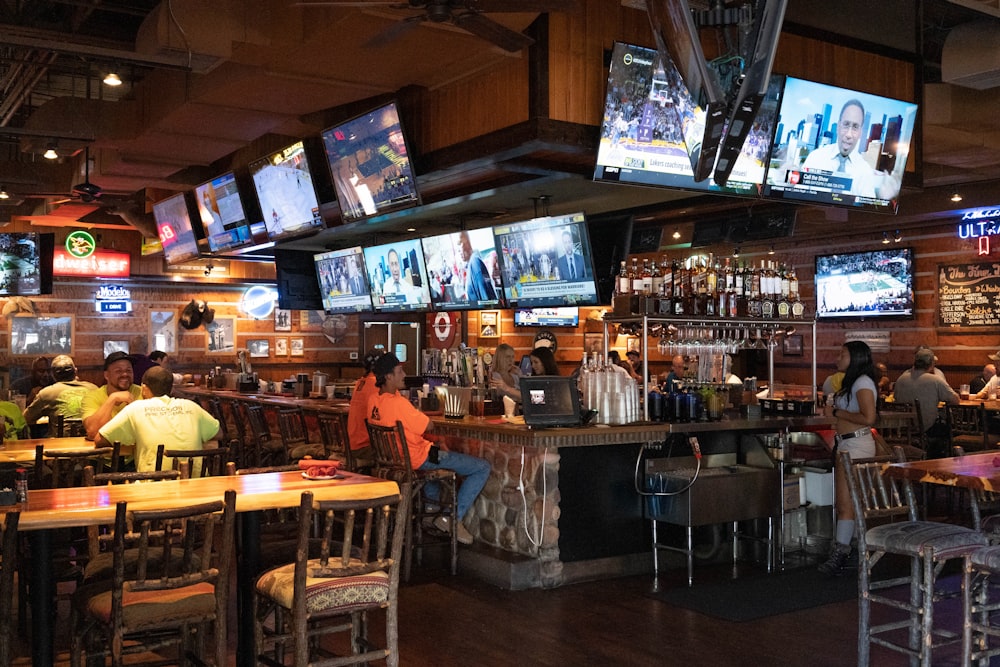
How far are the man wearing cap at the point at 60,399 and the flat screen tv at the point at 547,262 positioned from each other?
12.4 ft

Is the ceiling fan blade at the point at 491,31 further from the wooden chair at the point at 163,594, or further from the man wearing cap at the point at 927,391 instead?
the man wearing cap at the point at 927,391

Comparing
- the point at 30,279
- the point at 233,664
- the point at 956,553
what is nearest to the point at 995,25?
the point at 956,553

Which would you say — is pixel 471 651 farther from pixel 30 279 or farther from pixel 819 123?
pixel 30 279

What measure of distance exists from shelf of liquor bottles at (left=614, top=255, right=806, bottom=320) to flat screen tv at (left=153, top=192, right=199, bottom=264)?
586 centimetres

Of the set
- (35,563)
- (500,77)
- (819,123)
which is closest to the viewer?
(35,563)

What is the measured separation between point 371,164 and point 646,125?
93.3 inches

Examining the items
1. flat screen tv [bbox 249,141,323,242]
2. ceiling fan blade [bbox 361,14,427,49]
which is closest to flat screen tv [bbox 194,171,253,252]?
flat screen tv [bbox 249,141,323,242]

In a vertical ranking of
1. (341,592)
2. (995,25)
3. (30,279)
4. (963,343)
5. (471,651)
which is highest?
(995,25)

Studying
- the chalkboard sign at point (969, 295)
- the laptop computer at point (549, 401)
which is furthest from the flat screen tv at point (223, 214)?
the chalkboard sign at point (969, 295)

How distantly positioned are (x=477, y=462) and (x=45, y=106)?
553cm

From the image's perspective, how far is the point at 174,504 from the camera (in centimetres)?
368

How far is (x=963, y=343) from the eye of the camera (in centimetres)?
1229

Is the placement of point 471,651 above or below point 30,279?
below

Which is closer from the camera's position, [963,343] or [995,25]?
[995,25]
